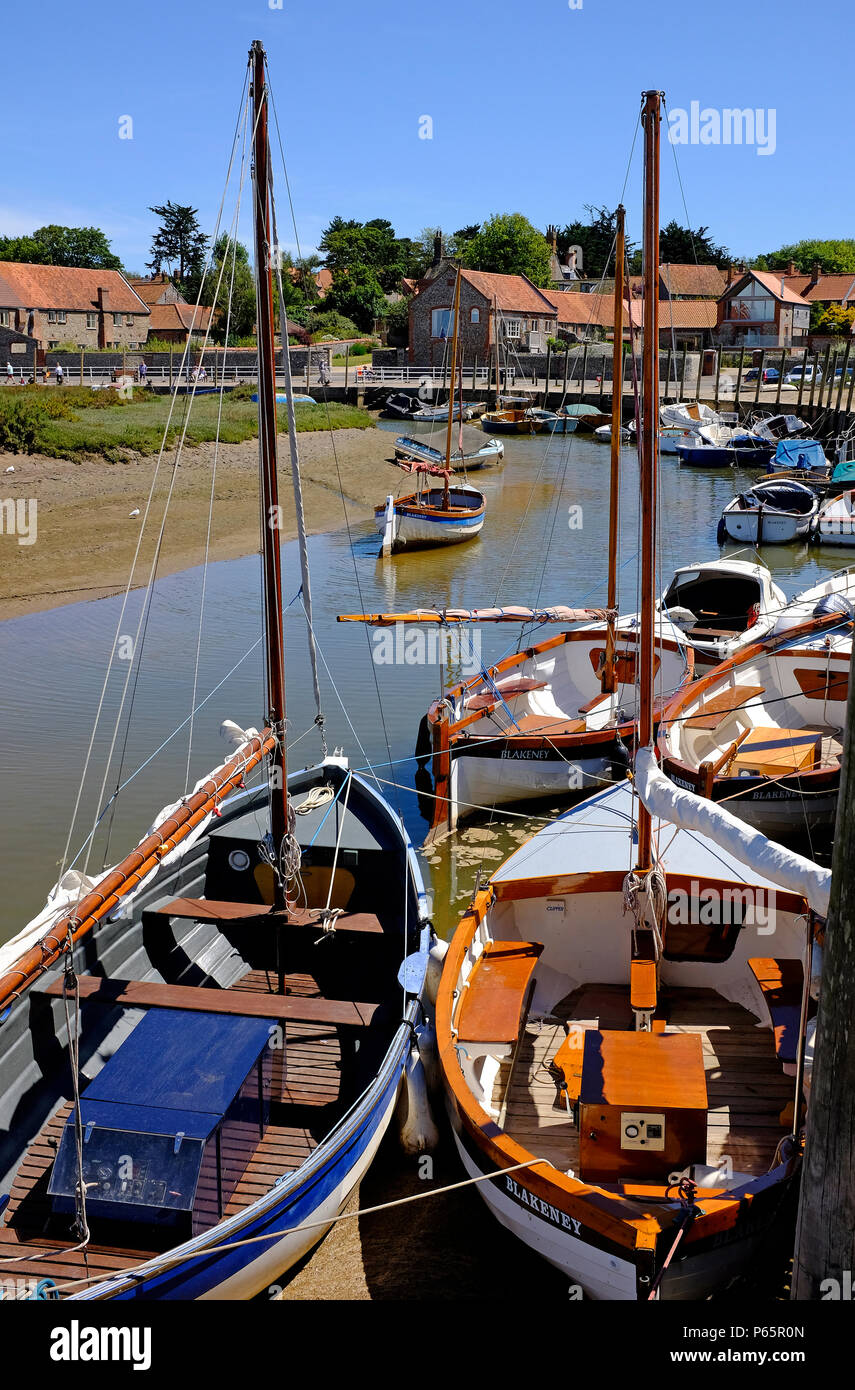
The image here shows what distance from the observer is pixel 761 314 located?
8319 centimetres

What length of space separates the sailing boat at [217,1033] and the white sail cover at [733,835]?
2.34 metres

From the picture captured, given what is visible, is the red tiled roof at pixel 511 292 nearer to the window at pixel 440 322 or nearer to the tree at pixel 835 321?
the window at pixel 440 322

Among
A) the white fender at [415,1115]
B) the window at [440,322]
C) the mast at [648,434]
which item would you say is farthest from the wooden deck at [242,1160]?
the window at [440,322]

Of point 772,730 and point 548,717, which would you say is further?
Answer: point 548,717

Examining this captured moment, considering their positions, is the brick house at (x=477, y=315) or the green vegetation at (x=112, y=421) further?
the brick house at (x=477, y=315)

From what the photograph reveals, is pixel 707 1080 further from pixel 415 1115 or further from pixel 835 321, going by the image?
pixel 835 321

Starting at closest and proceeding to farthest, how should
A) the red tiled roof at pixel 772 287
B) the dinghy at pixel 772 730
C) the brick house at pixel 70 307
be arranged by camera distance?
1. the dinghy at pixel 772 730
2. the brick house at pixel 70 307
3. the red tiled roof at pixel 772 287

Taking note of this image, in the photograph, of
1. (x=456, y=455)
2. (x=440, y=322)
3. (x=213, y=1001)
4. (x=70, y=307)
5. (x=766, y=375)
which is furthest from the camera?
(x=440, y=322)

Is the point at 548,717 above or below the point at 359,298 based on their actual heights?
below

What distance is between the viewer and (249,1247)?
22.4 ft

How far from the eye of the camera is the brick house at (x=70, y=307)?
74562mm

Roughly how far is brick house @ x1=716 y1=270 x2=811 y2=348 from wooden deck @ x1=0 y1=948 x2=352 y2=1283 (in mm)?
81051

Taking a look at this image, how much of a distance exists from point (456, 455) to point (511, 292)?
36.6 meters

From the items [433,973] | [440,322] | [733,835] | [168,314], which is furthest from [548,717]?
[168,314]
